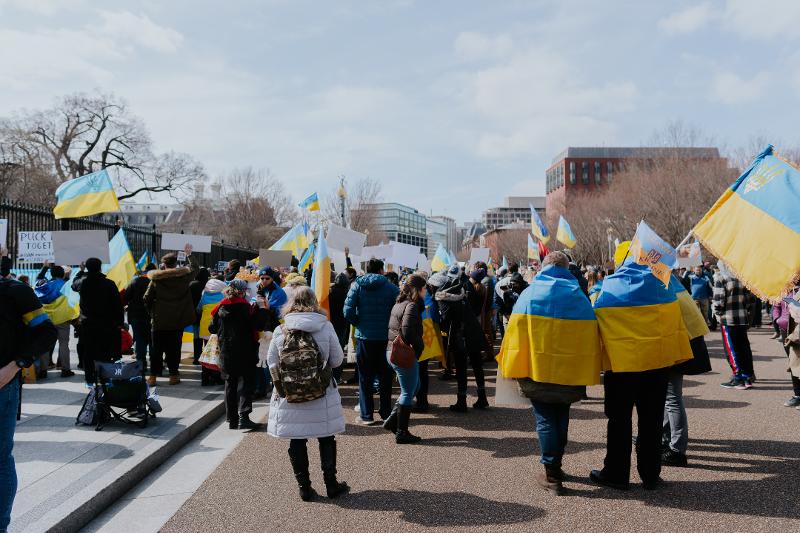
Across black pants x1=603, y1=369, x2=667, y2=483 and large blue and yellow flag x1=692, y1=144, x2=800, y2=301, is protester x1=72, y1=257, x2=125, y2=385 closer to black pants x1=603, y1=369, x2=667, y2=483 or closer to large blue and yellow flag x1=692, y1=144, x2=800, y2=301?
black pants x1=603, y1=369, x2=667, y2=483

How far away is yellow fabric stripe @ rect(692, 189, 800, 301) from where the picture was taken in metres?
4.92

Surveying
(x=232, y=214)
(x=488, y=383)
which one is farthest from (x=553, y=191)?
(x=488, y=383)

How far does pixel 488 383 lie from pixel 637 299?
5619 mm

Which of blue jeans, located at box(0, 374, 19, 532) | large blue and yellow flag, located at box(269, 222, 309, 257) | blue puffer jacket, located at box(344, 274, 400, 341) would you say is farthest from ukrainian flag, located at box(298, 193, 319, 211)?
blue jeans, located at box(0, 374, 19, 532)

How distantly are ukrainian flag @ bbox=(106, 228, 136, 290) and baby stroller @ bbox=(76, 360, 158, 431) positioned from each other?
412 cm

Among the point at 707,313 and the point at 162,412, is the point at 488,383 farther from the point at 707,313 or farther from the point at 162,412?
the point at 707,313

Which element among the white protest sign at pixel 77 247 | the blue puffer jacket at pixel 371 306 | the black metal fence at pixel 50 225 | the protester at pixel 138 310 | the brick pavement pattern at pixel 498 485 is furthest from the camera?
the black metal fence at pixel 50 225

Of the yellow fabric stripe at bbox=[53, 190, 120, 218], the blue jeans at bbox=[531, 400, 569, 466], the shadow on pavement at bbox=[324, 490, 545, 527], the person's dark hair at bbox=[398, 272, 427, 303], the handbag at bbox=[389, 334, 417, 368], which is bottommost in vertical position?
the shadow on pavement at bbox=[324, 490, 545, 527]

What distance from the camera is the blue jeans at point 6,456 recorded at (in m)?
3.76

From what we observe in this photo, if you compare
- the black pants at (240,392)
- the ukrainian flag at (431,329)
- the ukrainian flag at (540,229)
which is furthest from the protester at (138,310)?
the ukrainian flag at (540,229)

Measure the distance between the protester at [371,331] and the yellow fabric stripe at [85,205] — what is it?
207 inches

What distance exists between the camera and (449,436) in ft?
22.5

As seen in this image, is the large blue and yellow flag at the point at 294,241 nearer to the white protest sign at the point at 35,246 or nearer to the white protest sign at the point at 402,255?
the white protest sign at the point at 402,255

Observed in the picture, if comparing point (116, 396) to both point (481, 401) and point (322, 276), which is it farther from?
point (481, 401)
